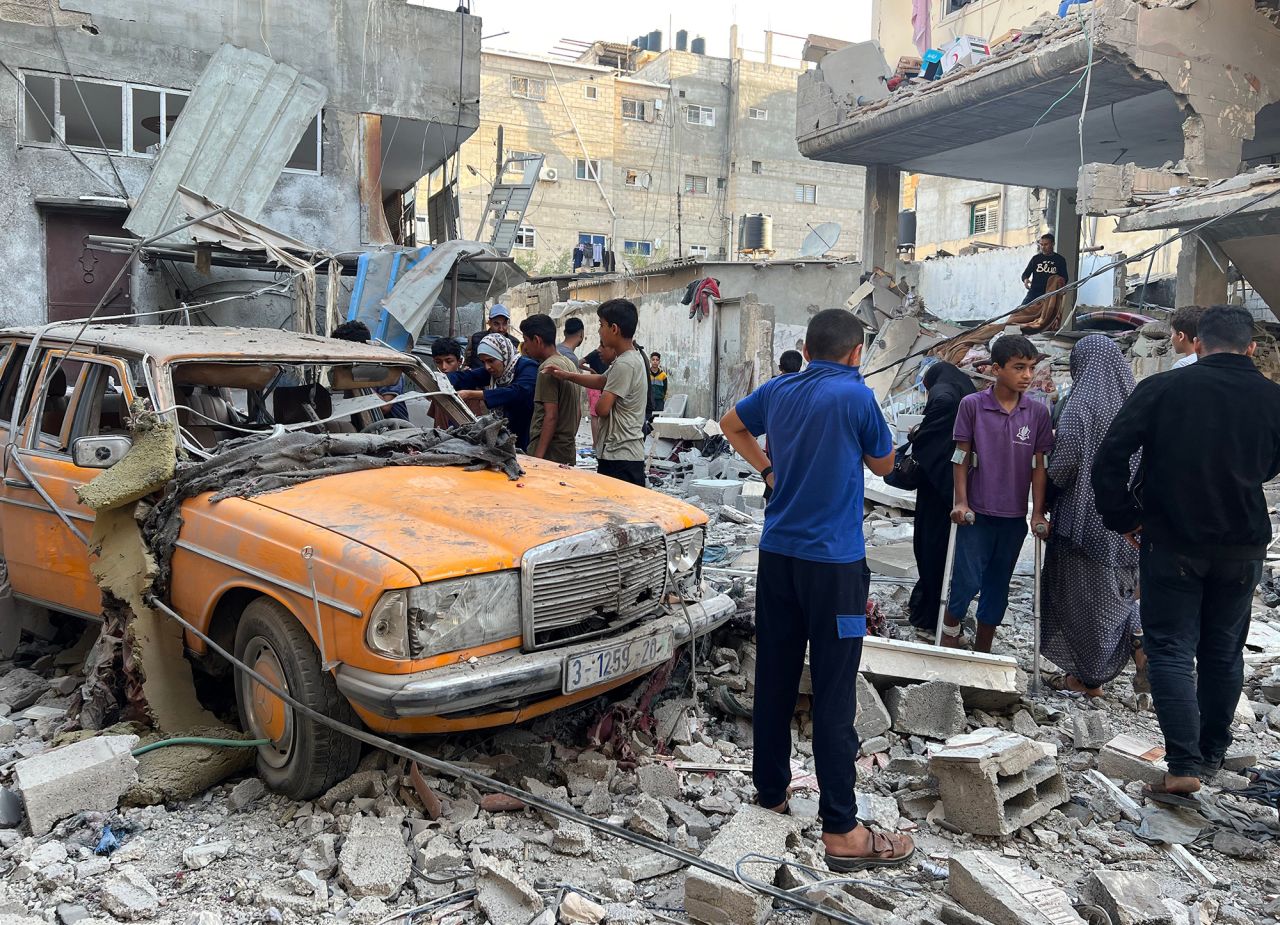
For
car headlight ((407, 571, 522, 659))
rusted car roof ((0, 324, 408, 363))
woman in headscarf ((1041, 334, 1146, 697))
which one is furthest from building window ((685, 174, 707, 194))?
car headlight ((407, 571, 522, 659))

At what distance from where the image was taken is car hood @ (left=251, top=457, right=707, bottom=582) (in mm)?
3340

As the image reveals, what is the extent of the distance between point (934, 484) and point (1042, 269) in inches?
371

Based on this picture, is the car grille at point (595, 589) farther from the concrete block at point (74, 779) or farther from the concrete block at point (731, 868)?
the concrete block at point (74, 779)

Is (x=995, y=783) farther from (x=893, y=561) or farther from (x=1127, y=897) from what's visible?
(x=893, y=561)

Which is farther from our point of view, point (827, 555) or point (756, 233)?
point (756, 233)

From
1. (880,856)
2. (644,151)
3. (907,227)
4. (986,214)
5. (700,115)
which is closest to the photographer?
(880,856)

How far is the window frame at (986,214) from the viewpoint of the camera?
28000 mm

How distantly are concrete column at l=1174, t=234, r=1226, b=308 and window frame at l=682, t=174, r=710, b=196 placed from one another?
31.6 meters

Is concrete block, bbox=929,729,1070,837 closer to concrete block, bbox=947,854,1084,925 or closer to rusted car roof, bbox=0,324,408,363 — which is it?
concrete block, bbox=947,854,1084,925

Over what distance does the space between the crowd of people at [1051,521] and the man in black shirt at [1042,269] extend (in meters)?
9.10

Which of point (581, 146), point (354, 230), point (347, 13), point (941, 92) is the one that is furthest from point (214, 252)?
point (581, 146)

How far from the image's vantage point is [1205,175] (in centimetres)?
1058

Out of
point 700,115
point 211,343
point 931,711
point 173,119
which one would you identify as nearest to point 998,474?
point 931,711

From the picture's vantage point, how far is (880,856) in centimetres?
322
